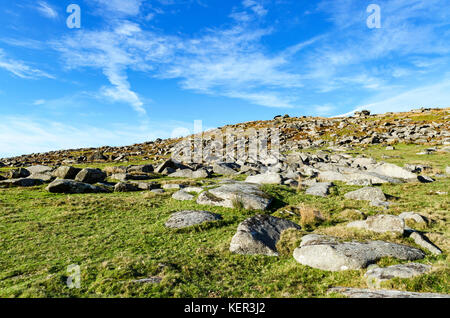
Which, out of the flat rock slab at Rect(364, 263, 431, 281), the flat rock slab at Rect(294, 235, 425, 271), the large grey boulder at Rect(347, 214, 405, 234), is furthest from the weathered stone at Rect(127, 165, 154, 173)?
the flat rock slab at Rect(364, 263, 431, 281)

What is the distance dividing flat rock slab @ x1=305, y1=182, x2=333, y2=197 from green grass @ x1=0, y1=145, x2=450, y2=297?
72.9 inches

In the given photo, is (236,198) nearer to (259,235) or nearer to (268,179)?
(259,235)

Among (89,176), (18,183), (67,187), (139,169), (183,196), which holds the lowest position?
(183,196)

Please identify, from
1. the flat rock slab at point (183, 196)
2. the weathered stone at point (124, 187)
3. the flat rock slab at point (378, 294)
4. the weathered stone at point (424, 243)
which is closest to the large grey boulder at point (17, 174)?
the weathered stone at point (124, 187)

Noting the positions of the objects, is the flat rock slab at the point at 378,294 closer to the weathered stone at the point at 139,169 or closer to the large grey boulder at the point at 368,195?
the large grey boulder at the point at 368,195

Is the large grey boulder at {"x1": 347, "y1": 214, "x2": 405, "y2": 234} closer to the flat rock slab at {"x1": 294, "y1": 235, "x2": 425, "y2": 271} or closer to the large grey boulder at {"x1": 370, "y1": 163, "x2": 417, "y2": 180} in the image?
the flat rock slab at {"x1": 294, "y1": 235, "x2": 425, "y2": 271}

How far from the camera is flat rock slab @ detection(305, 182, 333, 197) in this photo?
2541cm

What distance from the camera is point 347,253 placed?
10.9 m

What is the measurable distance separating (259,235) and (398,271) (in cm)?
642

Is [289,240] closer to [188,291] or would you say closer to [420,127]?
[188,291]

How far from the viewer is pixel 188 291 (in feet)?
29.4

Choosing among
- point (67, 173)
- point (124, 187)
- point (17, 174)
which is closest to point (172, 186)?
point (124, 187)
